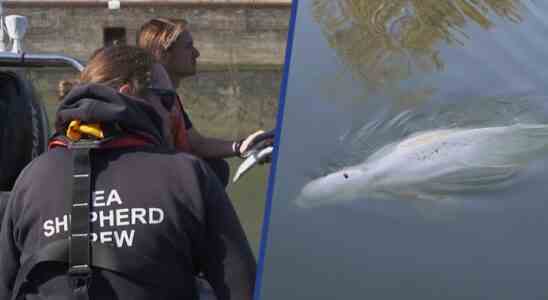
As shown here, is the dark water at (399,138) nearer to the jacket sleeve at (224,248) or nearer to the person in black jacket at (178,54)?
the jacket sleeve at (224,248)

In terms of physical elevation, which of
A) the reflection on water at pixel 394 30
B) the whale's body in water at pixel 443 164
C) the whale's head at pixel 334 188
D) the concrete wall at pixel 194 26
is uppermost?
the reflection on water at pixel 394 30

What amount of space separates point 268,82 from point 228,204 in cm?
2461

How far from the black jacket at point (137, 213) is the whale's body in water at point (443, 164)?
304mm

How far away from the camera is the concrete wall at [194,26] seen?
2788cm

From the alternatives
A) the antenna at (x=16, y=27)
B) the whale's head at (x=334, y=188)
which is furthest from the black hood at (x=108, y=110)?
the antenna at (x=16, y=27)

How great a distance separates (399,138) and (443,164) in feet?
0.32

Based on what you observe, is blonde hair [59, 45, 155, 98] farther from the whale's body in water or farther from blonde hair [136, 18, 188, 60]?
blonde hair [136, 18, 188, 60]

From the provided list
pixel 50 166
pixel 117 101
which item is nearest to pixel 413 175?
pixel 117 101

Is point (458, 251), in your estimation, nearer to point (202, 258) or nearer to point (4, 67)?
point (202, 258)

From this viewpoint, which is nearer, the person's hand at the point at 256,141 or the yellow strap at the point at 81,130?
the yellow strap at the point at 81,130

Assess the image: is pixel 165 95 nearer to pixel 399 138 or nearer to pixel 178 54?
pixel 399 138

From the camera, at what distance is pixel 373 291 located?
188cm

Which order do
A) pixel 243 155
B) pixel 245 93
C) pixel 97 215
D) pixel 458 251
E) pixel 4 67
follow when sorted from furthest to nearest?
pixel 245 93
pixel 4 67
pixel 243 155
pixel 97 215
pixel 458 251

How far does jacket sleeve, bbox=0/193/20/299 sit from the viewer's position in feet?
7.05
